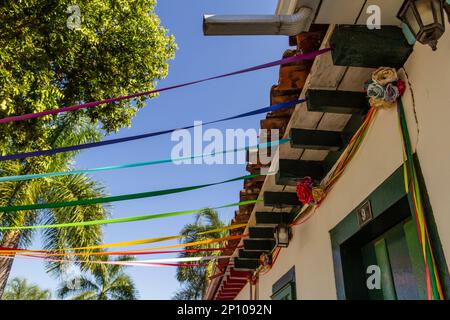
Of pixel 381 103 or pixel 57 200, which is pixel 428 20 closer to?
pixel 381 103

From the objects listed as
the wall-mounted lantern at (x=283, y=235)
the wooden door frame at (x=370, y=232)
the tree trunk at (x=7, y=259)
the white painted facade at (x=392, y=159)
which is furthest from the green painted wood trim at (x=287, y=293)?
the tree trunk at (x=7, y=259)

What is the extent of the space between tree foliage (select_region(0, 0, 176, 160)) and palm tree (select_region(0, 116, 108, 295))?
2091 mm

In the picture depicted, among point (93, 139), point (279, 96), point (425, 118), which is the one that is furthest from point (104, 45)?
point (425, 118)

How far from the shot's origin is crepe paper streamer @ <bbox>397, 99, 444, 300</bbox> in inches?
68.9

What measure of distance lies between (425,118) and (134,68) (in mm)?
4845

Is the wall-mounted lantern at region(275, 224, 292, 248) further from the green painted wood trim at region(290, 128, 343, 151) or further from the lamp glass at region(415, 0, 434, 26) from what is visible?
the lamp glass at region(415, 0, 434, 26)

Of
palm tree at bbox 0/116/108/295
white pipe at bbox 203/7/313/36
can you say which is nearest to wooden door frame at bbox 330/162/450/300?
white pipe at bbox 203/7/313/36

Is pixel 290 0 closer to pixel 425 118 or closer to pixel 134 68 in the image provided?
pixel 425 118

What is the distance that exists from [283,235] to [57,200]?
23.3 ft

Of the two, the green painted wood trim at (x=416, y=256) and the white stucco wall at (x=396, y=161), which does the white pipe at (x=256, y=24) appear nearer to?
the white stucco wall at (x=396, y=161)

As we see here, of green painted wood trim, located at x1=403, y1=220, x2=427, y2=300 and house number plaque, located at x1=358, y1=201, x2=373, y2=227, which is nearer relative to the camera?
green painted wood trim, located at x1=403, y1=220, x2=427, y2=300

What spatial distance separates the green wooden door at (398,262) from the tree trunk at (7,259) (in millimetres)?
8613

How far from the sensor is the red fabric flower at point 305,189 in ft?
10.8

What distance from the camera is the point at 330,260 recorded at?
3137 mm
